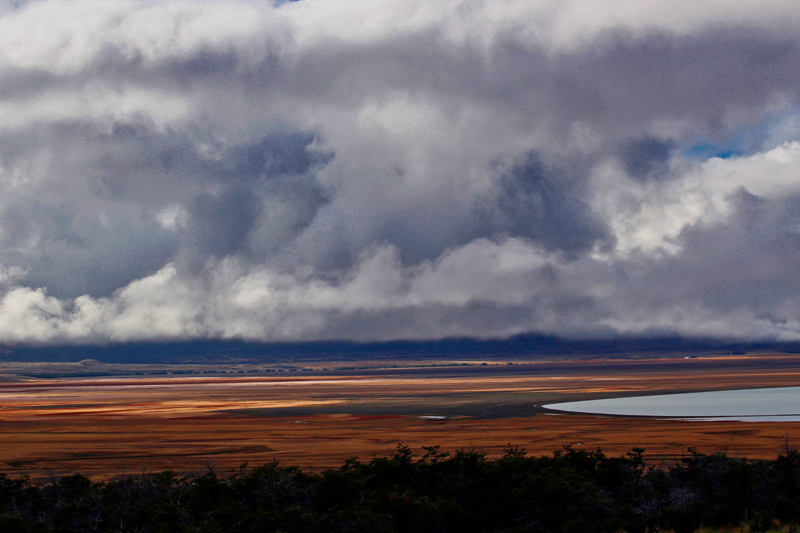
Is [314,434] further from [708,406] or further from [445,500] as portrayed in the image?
[708,406]

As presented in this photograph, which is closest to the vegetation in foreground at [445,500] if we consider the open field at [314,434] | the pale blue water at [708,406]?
the open field at [314,434]

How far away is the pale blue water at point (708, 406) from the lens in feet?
252

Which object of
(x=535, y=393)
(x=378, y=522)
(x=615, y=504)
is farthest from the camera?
(x=535, y=393)

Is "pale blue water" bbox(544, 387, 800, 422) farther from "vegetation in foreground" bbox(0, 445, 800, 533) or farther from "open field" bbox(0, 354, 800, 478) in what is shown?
"vegetation in foreground" bbox(0, 445, 800, 533)

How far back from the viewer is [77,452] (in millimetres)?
57531

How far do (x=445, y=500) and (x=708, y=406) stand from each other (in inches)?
2808

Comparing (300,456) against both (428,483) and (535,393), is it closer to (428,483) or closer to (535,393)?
(428,483)

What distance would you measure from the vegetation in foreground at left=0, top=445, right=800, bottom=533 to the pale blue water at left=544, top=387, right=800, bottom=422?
4673 centimetres

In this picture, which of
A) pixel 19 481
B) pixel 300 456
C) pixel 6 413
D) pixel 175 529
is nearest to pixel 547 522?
pixel 175 529

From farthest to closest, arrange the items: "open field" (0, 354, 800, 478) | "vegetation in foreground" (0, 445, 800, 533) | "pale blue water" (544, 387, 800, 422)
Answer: "pale blue water" (544, 387, 800, 422)
"open field" (0, 354, 800, 478)
"vegetation in foreground" (0, 445, 800, 533)

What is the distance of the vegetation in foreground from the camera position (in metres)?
25.3

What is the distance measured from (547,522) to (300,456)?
2842 centimetres

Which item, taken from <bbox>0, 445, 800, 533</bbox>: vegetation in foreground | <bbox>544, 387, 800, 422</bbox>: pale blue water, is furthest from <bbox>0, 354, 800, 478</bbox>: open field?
<bbox>0, 445, 800, 533</bbox>: vegetation in foreground

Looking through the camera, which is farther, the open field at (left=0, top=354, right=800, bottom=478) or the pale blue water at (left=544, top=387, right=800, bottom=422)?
the pale blue water at (left=544, top=387, right=800, bottom=422)
